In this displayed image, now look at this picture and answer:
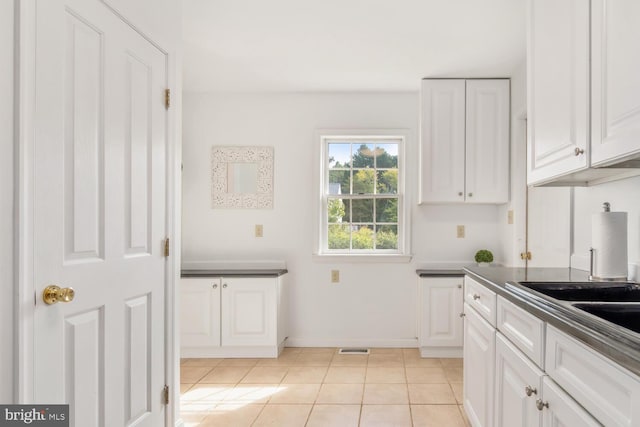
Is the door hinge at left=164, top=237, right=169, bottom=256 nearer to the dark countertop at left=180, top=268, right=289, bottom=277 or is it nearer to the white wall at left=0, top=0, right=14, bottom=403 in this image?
the white wall at left=0, top=0, right=14, bottom=403

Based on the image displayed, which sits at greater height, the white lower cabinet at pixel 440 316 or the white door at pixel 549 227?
the white door at pixel 549 227

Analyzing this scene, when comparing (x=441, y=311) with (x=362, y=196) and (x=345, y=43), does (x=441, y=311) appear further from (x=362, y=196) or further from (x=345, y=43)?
(x=345, y=43)

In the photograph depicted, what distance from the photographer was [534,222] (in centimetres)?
351

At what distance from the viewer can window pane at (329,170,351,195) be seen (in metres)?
4.49

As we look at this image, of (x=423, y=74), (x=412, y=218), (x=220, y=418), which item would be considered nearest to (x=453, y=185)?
(x=412, y=218)

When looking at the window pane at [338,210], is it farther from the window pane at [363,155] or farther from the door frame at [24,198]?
the door frame at [24,198]

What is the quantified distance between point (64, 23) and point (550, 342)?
1.93 meters

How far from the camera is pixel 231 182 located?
14.5 feet

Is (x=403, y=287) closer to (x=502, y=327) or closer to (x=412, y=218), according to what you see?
(x=412, y=218)

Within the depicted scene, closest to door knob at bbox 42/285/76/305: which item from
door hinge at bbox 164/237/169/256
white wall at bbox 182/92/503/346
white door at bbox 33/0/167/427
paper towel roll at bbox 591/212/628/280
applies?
white door at bbox 33/0/167/427

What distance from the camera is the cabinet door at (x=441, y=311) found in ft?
13.2

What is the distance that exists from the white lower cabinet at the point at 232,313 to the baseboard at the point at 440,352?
51.7 inches

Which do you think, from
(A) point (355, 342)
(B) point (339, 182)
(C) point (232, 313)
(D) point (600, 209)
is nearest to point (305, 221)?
(B) point (339, 182)

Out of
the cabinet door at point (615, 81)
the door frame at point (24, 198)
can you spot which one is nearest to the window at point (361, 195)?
the cabinet door at point (615, 81)
